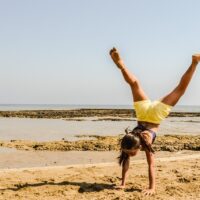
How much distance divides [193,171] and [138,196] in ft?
9.66

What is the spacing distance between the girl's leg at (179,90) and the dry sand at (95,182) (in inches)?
65.7

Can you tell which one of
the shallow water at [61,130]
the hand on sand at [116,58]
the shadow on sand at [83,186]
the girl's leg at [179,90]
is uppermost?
the hand on sand at [116,58]

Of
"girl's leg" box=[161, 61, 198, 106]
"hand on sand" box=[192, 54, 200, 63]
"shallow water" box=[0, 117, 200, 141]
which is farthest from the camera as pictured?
"shallow water" box=[0, 117, 200, 141]

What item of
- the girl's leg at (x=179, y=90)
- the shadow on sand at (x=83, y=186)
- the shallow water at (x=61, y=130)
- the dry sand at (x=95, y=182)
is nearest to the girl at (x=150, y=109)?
the girl's leg at (x=179, y=90)

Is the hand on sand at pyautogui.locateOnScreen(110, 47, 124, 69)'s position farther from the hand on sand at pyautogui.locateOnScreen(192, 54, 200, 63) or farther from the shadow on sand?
the shadow on sand

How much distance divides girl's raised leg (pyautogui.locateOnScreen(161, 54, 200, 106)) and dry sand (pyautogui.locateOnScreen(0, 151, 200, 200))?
168 centimetres

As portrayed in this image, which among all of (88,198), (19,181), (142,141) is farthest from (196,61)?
(19,181)

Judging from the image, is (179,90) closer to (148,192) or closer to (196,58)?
(196,58)

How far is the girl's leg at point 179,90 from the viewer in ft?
→ 22.7

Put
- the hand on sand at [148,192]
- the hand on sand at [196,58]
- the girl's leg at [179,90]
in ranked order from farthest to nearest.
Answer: the hand on sand at [196,58]
the girl's leg at [179,90]
the hand on sand at [148,192]

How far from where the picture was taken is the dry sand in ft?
22.2

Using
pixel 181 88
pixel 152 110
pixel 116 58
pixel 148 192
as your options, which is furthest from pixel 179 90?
pixel 148 192

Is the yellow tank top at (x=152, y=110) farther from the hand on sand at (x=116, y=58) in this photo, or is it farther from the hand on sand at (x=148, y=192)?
the hand on sand at (x=148, y=192)

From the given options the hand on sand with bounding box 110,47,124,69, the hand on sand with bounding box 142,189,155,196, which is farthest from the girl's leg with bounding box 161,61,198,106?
the hand on sand with bounding box 142,189,155,196
